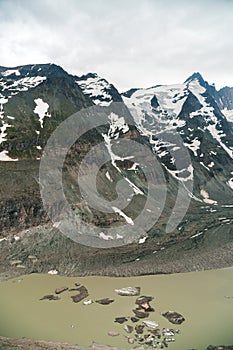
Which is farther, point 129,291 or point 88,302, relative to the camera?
point 129,291

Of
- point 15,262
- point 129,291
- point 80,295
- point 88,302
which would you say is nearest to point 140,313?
point 88,302

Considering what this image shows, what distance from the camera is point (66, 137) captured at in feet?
440

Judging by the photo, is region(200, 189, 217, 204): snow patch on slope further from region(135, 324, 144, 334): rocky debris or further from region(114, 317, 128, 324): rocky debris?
region(135, 324, 144, 334): rocky debris

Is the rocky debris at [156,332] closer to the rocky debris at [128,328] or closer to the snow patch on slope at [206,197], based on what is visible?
the rocky debris at [128,328]

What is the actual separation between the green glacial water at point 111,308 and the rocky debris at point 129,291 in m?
0.97

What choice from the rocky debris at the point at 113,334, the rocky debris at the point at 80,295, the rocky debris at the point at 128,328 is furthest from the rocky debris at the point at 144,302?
the rocky debris at the point at 80,295

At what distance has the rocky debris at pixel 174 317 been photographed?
52.1 metres

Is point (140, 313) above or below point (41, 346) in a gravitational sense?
below

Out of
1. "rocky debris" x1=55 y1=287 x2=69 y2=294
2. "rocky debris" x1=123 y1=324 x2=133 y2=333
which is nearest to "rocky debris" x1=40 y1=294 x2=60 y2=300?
"rocky debris" x1=55 y1=287 x2=69 y2=294

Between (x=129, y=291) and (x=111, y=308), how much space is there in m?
7.01

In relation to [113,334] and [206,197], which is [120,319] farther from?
[206,197]

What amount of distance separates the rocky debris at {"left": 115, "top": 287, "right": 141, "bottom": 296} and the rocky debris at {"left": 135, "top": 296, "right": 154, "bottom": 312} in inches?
79.9

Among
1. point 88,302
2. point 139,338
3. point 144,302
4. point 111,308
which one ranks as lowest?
point 139,338

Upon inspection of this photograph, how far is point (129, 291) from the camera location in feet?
211
